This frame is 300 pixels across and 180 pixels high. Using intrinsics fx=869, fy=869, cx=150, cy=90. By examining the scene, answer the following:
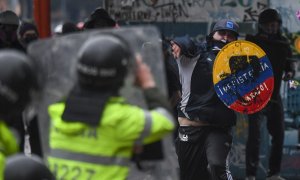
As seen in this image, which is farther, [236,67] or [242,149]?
[242,149]

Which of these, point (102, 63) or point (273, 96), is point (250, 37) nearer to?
point (273, 96)

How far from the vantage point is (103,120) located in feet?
12.6

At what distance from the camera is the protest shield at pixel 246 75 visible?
7262mm

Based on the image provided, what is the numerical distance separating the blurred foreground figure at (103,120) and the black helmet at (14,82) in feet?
1.01

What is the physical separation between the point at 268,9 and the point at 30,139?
2.81m

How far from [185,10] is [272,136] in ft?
5.23

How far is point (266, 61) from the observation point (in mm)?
7434

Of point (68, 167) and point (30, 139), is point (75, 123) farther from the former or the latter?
point (30, 139)

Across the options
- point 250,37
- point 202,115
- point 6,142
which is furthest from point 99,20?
point 6,142

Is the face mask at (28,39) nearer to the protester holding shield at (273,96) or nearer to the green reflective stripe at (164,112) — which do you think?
the protester holding shield at (273,96)

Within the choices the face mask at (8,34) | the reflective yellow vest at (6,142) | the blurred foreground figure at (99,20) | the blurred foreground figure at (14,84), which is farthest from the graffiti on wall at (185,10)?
the blurred foreground figure at (14,84)

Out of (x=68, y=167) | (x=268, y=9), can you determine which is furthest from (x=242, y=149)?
(x=68, y=167)

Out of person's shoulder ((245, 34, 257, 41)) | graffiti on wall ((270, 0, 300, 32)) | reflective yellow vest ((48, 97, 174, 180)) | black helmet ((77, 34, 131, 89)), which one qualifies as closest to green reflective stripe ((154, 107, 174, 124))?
reflective yellow vest ((48, 97, 174, 180))

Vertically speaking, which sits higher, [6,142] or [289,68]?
[6,142]
